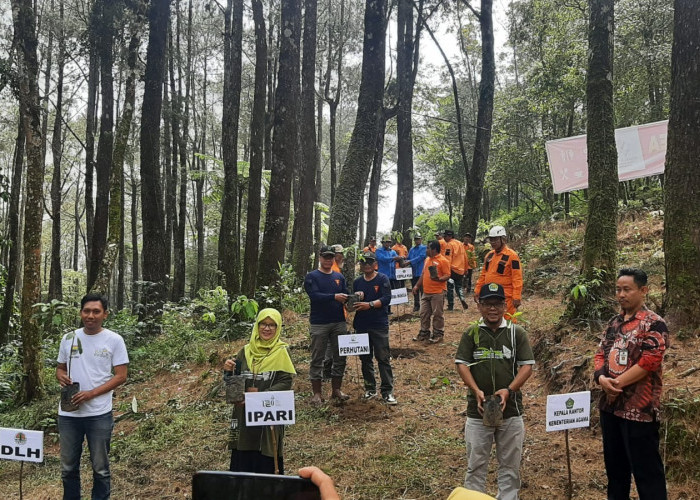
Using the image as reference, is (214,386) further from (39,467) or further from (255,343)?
(255,343)

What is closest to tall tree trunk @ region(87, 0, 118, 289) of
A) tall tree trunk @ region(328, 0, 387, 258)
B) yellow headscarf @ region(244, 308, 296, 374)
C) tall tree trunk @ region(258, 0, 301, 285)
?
tall tree trunk @ region(258, 0, 301, 285)

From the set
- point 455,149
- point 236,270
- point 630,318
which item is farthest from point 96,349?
point 455,149

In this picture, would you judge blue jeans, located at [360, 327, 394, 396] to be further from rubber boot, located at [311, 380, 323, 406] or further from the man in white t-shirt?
the man in white t-shirt

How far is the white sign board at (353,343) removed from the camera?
6.29 metres

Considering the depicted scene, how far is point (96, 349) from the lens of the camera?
4453 mm

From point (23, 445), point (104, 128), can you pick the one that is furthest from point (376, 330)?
point (104, 128)

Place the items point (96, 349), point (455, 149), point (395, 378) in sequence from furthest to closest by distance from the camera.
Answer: point (455, 149), point (395, 378), point (96, 349)

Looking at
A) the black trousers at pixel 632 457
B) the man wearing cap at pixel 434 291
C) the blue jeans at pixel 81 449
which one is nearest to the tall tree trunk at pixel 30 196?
the blue jeans at pixel 81 449

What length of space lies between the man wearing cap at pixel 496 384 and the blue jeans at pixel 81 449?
3.03 m

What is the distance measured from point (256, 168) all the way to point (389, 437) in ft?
33.9

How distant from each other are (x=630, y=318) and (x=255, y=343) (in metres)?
2.98

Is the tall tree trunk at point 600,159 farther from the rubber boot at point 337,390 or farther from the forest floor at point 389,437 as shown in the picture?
the rubber boot at point 337,390

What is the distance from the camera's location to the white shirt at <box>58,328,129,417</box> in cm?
435

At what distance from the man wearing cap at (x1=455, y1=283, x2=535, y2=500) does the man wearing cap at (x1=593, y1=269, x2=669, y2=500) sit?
60 cm
